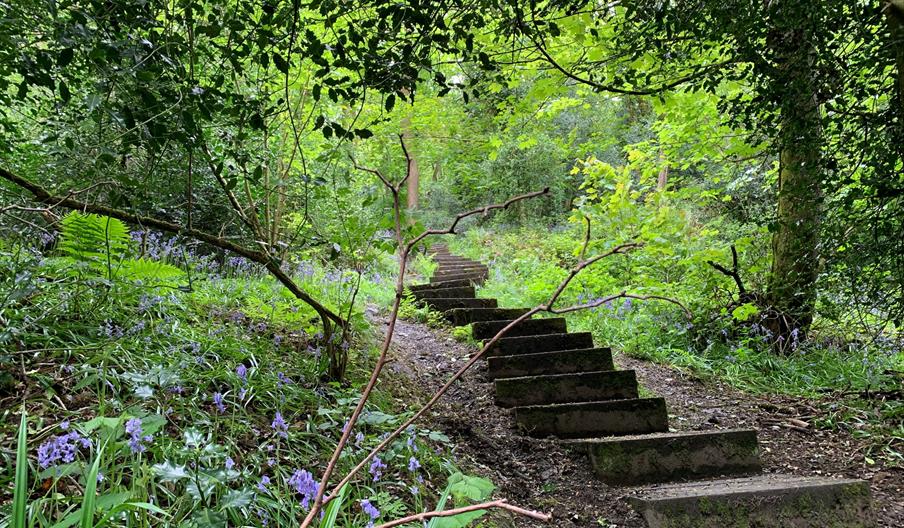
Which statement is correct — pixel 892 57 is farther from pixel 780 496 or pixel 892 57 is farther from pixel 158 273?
pixel 158 273

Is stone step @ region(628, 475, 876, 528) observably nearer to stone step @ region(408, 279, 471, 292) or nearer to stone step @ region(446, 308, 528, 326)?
stone step @ region(446, 308, 528, 326)

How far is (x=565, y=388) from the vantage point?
3.88m

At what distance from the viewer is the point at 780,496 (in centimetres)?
257

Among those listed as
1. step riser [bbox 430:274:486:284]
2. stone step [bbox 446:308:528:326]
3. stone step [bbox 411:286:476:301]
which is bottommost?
stone step [bbox 446:308:528:326]

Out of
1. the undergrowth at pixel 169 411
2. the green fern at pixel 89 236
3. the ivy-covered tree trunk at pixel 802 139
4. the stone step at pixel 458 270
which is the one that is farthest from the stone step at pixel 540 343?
the stone step at pixel 458 270

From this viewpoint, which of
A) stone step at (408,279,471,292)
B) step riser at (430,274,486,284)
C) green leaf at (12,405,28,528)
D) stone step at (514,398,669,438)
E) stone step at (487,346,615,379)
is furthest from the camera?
step riser at (430,274,486,284)

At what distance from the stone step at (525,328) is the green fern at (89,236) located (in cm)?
327

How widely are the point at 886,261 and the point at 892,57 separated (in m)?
1.35

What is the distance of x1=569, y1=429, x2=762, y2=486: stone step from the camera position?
3.06m

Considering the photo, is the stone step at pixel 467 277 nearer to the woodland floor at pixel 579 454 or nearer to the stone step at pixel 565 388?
the woodland floor at pixel 579 454

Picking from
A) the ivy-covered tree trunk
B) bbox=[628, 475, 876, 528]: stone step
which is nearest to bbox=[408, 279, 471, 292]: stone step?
the ivy-covered tree trunk

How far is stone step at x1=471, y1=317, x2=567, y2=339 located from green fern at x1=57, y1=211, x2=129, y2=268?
10.7ft

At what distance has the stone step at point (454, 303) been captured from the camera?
6.29m

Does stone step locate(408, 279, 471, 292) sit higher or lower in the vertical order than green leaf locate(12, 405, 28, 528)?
higher
